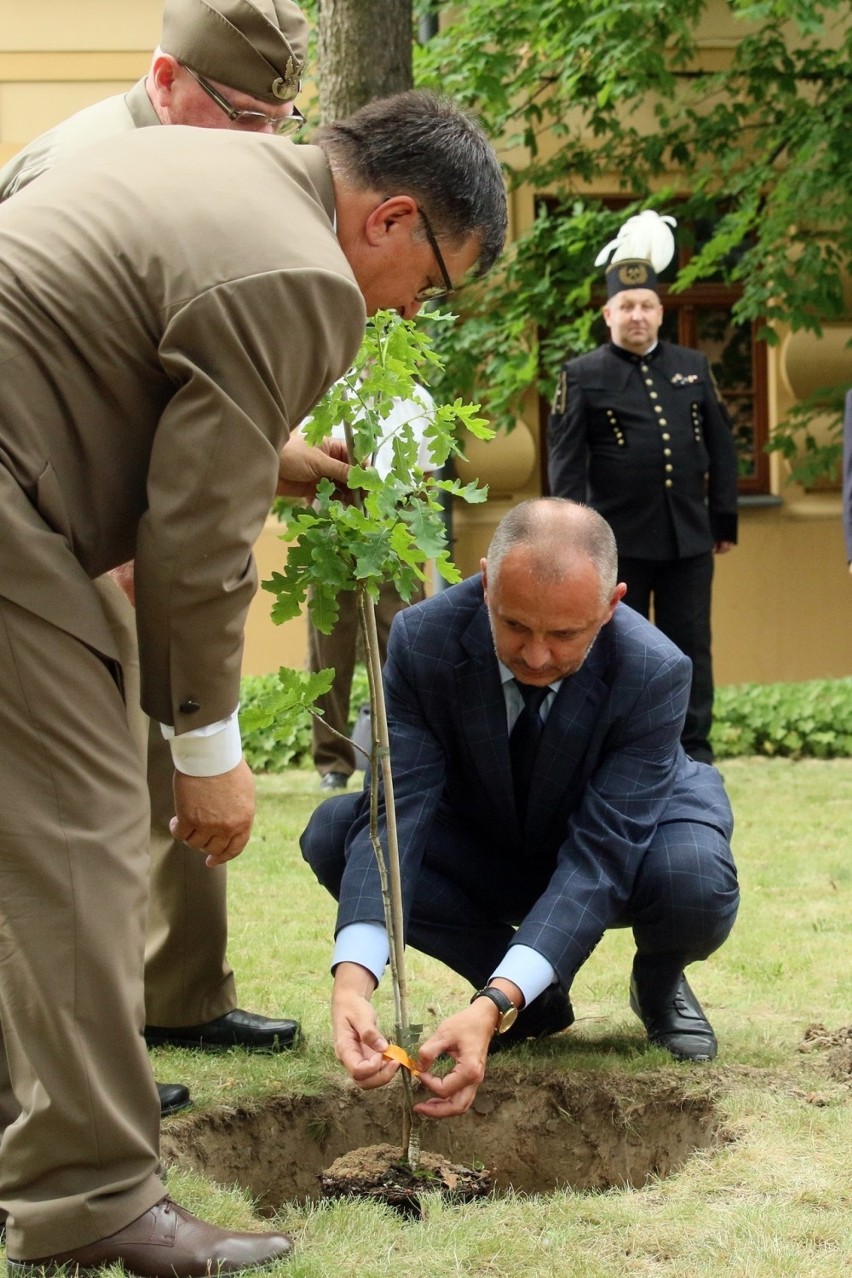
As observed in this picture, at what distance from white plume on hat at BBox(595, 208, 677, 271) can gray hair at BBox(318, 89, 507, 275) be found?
16.7 ft

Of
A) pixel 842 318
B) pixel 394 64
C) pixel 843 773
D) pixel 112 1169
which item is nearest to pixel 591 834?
pixel 112 1169

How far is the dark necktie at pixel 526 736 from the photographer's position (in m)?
3.65

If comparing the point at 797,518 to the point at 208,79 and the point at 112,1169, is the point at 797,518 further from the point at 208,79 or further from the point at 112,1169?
the point at 112,1169

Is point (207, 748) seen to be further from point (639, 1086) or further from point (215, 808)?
point (639, 1086)

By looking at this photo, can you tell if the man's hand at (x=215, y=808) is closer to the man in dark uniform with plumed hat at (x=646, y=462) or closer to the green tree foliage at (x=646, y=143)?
the man in dark uniform with plumed hat at (x=646, y=462)

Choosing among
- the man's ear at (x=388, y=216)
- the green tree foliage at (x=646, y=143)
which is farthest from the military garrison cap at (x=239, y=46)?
the green tree foliage at (x=646, y=143)

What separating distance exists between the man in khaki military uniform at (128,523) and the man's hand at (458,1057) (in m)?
0.51

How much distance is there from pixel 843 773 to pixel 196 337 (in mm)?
6738

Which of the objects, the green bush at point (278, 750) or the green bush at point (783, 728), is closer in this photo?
the green bush at point (278, 750)

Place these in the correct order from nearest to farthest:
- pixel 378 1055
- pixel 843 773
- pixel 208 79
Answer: pixel 378 1055, pixel 208 79, pixel 843 773

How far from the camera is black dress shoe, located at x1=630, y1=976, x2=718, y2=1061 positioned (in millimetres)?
3773

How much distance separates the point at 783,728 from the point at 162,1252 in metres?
7.23

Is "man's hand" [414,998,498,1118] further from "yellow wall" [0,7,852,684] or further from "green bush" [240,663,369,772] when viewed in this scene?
"yellow wall" [0,7,852,684]

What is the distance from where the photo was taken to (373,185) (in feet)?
8.56
